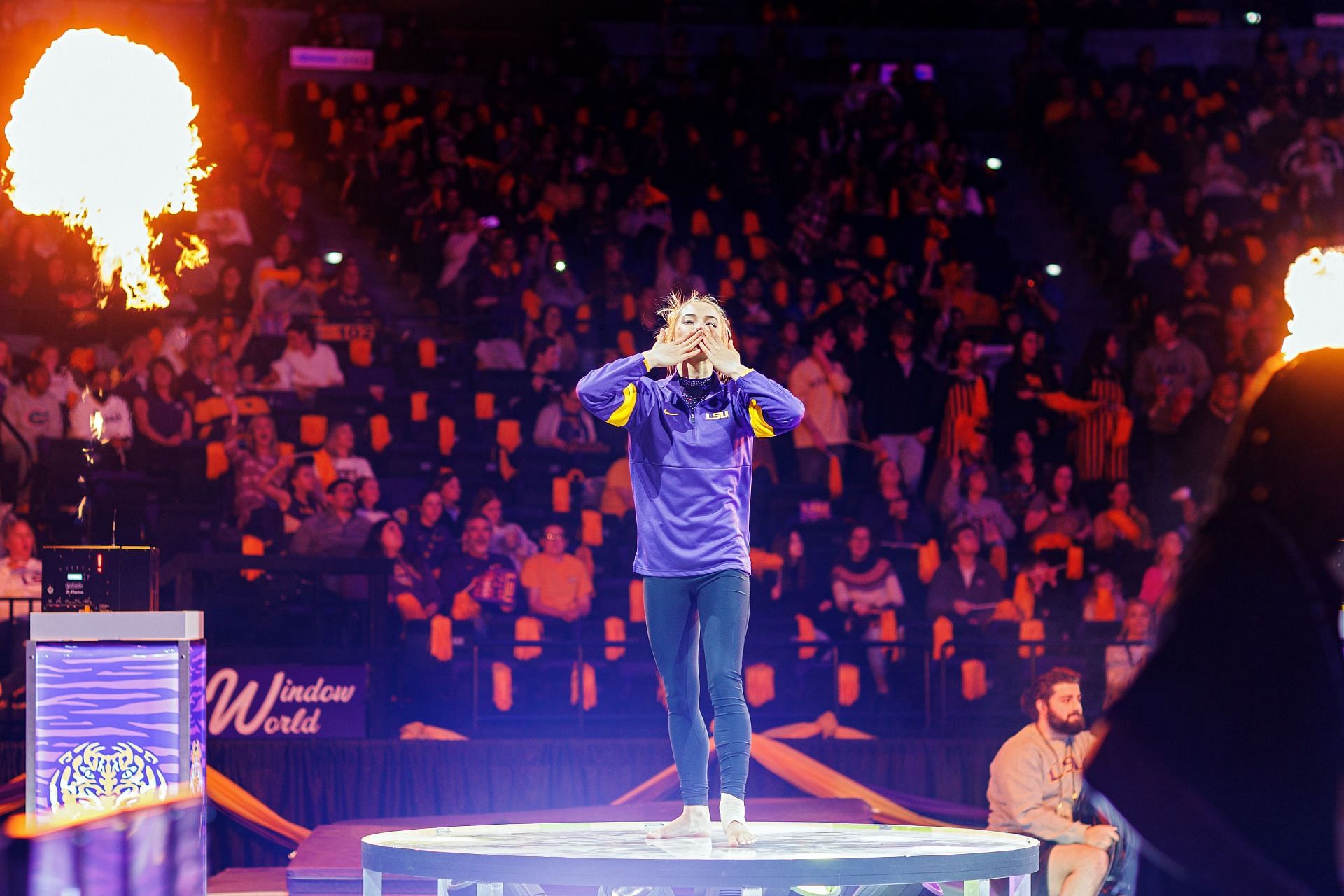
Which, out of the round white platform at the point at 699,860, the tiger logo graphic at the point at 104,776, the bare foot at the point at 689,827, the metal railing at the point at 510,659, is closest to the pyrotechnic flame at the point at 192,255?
the metal railing at the point at 510,659

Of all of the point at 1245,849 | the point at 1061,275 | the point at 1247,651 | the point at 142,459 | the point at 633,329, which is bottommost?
the point at 1245,849

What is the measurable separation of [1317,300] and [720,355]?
279 centimetres

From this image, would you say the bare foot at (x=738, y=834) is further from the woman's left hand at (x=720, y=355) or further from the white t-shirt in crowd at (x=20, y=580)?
the white t-shirt in crowd at (x=20, y=580)

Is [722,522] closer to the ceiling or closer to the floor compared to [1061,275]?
closer to the floor

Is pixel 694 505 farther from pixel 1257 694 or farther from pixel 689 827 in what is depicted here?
pixel 1257 694

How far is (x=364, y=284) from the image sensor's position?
13625 mm

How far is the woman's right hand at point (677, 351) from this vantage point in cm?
493

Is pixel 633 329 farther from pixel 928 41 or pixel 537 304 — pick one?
pixel 928 41

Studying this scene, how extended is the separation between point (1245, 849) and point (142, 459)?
954 cm

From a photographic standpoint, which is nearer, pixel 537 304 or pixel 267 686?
pixel 267 686

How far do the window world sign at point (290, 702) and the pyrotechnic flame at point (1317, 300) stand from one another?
21.8 feet

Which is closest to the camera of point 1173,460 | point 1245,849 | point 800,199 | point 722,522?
point 1245,849

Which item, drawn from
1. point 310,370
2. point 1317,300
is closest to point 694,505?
point 1317,300

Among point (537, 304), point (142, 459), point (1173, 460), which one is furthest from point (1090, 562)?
point (142, 459)
